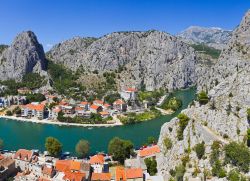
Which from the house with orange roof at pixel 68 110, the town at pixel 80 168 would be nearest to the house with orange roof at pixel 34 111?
the house with orange roof at pixel 68 110

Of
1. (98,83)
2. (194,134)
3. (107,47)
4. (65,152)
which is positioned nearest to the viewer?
(194,134)

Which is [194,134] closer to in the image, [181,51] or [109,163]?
[109,163]

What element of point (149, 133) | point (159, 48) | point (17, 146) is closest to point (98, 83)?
point (159, 48)

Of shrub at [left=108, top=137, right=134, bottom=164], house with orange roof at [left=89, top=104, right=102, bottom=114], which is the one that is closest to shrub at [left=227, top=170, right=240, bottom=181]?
shrub at [left=108, top=137, right=134, bottom=164]

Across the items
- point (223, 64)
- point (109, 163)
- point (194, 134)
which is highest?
point (223, 64)

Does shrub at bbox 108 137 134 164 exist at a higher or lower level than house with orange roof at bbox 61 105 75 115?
lower

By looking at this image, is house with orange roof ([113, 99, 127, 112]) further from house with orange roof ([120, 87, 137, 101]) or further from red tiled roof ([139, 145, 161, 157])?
red tiled roof ([139, 145, 161, 157])

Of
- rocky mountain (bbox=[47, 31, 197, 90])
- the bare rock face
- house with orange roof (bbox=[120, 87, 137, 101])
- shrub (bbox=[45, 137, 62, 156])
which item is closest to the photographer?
shrub (bbox=[45, 137, 62, 156])
